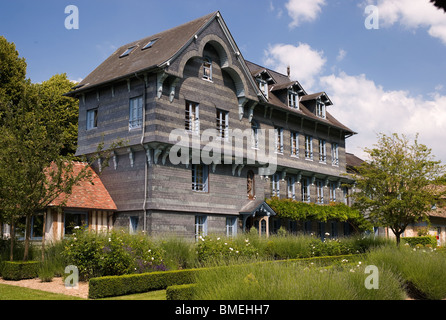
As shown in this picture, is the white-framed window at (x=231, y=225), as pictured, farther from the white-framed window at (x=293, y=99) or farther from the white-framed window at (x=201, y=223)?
the white-framed window at (x=293, y=99)

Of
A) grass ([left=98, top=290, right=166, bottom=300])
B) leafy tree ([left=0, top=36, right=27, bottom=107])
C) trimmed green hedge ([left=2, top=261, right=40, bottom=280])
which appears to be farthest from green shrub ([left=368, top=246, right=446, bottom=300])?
leafy tree ([left=0, top=36, right=27, bottom=107])

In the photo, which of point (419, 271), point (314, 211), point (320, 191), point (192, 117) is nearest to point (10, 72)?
point (192, 117)

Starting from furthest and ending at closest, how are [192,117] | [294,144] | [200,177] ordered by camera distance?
[294,144] → [200,177] → [192,117]

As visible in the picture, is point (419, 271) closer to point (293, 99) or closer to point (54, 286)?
point (54, 286)

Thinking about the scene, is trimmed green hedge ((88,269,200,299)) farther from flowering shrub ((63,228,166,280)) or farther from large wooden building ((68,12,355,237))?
large wooden building ((68,12,355,237))

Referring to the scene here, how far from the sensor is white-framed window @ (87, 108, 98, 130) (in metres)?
25.1

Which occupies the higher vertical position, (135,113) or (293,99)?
(293,99)

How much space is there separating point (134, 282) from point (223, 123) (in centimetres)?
1333

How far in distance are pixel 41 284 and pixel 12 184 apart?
3.53 m

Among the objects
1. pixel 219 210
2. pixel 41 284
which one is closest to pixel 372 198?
pixel 219 210

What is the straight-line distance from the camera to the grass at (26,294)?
1226 cm

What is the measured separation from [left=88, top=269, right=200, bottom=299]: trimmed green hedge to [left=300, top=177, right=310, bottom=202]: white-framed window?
18409mm

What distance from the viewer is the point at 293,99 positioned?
105 feet

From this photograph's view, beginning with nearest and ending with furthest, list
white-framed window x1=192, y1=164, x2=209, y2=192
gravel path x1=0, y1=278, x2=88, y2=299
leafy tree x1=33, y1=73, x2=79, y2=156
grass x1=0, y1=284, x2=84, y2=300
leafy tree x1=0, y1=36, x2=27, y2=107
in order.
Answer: grass x1=0, y1=284, x2=84, y2=300 < gravel path x1=0, y1=278, x2=88, y2=299 < white-framed window x1=192, y1=164, x2=209, y2=192 < leafy tree x1=0, y1=36, x2=27, y2=107 < leafy tree x1=33, y1=73, x2=79, y2=156
